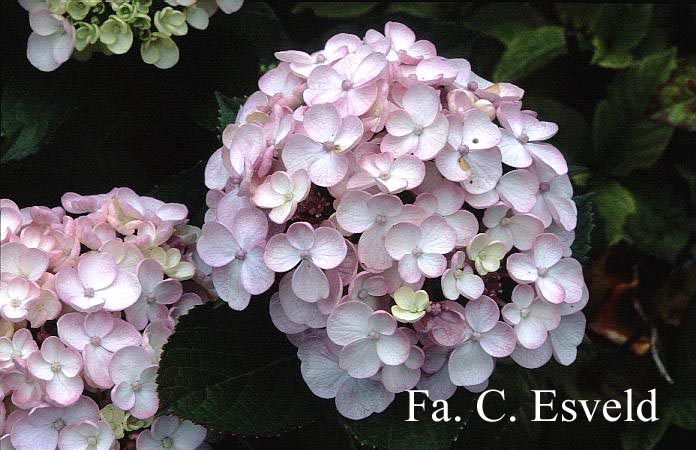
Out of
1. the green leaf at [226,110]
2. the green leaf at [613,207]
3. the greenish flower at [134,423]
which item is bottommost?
the green leaf at [613,207]

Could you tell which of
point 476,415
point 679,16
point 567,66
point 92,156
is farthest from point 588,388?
point 92,156

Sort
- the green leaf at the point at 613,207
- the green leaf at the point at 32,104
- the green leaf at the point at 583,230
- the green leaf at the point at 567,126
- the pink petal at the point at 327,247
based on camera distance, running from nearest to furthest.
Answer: the pink petal at the point at 327,247 < the green leaf at the point at 583,230 < the green leaf at the point at 32,104 < the green leaf at the point at 613,207 < the green leaf at the point at 567,126

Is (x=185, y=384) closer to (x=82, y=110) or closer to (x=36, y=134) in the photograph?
(x=36, y=134)

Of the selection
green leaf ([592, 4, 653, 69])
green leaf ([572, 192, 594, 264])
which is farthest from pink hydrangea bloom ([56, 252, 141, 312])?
green leaf ([592, 4, 653, 69])

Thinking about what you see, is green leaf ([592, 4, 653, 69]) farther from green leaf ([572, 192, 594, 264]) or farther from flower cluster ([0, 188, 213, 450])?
flower cluster ([0, 188, 213, 450])

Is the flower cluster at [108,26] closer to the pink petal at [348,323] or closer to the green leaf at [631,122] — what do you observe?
the pink petal at [348,323]

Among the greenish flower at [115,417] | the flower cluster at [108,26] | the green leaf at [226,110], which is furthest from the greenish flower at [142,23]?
the greenish flower at [115,417]
